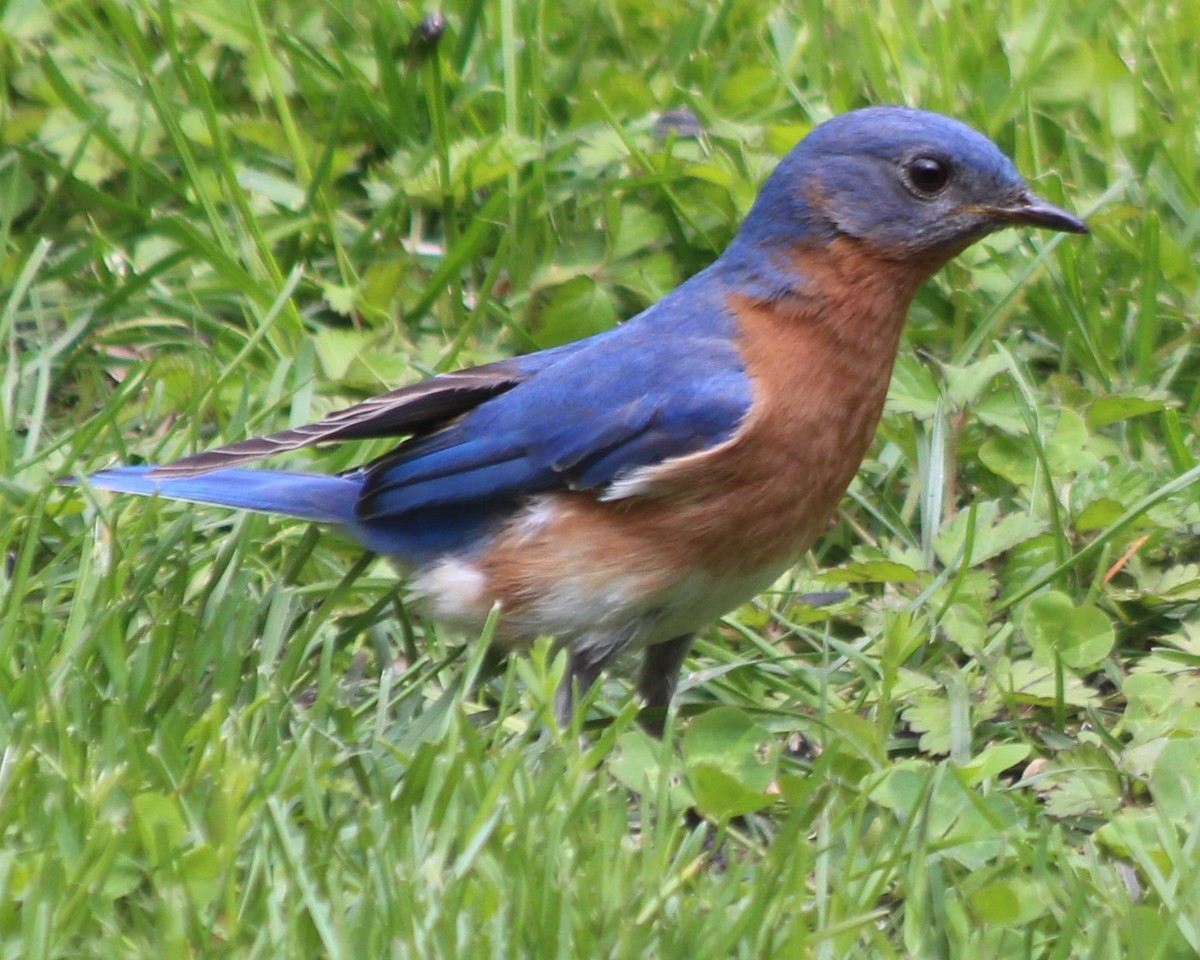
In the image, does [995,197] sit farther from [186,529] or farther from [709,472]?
[186,529]

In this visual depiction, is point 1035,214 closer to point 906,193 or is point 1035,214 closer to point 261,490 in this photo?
point 906,193

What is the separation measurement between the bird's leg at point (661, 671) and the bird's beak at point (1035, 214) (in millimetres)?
1069

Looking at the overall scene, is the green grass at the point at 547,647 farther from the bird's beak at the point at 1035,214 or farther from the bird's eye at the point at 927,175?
the bird's eye at the point at 927,175

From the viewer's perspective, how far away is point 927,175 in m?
4.05

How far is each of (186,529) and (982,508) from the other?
1.74 meters

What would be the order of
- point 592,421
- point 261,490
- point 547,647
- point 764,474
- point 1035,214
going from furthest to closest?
point 261,490 → point 1035,214 → point 592,421 → point 764,474 → point 547,647

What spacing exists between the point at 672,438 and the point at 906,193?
2.30ft

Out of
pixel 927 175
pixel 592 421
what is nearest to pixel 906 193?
pixel 927 175

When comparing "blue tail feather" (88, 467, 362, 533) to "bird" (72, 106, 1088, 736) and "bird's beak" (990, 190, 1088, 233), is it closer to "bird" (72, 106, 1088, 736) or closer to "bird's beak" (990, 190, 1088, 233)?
"bird" (72, 106, 1088, 736)

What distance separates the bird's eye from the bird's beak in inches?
4.8

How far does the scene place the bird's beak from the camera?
4.06 m

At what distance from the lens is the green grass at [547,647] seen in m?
3.12

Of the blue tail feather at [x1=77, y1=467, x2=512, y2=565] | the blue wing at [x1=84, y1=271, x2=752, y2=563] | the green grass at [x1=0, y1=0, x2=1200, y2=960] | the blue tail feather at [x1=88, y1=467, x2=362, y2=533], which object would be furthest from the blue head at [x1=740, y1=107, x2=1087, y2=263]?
the blue tail feather at [x1=88, y1=467, x2=362, y2=533]

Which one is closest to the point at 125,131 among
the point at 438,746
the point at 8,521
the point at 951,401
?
the point at 8,521
